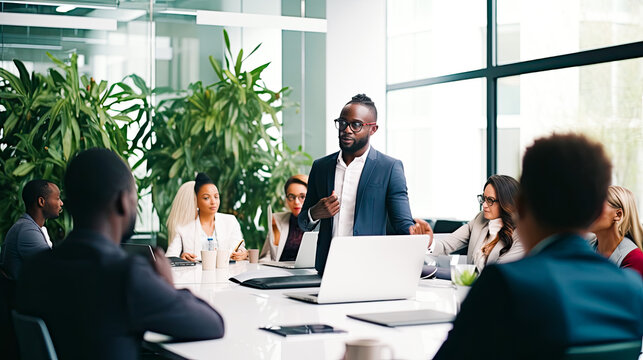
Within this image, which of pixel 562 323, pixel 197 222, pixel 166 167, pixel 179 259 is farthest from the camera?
pixel 166 167

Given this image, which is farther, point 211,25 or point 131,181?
point 211,25

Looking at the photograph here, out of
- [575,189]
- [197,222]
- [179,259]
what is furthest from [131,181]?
[197,222]

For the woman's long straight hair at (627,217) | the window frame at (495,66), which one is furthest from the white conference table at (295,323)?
the window frame at (495,66)

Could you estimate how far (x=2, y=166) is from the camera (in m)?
6.07

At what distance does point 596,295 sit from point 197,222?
396 centimetres

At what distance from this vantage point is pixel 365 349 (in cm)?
164

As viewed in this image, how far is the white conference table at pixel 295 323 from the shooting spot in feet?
6.38

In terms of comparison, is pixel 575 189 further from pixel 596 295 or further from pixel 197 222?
pixel 197 222

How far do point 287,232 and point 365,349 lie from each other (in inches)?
134

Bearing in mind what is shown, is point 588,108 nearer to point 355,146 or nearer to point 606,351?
point 355,146

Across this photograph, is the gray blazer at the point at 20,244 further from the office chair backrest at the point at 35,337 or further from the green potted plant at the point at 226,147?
the green potted plant at the point at 226,147

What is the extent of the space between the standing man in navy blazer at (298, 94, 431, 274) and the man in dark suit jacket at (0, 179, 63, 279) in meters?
1.41

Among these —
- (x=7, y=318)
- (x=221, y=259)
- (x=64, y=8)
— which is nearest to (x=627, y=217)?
(x=221, y=259)

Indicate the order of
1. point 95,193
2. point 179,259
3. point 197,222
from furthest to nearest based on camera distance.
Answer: point 197,222
point 179,259
point 95,193
